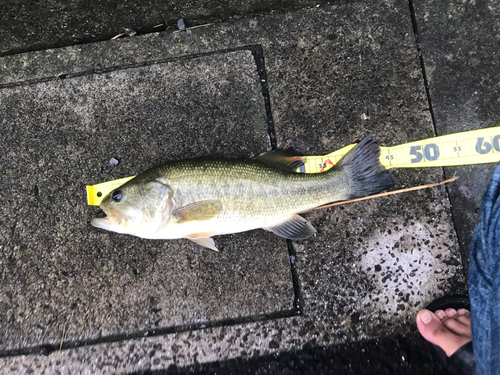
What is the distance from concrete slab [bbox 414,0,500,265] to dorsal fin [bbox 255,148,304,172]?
1454 mm

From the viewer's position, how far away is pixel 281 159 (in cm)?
276

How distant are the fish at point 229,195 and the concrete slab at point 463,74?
0.88 m

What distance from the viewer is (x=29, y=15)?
2.92 meters

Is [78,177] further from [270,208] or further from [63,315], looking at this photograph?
[270,208]

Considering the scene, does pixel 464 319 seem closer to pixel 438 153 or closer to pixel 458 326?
pixel 458 326

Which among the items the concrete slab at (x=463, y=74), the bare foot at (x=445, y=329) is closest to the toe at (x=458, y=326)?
the bare foot at (x=445, y=329)

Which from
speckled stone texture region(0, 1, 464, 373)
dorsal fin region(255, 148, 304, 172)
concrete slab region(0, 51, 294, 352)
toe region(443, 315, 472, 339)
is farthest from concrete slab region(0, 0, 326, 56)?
toe region(443, 315, 472, 339)

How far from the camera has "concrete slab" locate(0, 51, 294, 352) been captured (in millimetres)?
2867

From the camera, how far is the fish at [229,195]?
2533mm

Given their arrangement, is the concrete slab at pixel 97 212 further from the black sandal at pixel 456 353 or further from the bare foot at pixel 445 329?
the black sandal at pixel 456 353

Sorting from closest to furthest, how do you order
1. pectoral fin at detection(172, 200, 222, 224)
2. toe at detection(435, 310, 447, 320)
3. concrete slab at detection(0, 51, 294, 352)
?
pectoral fin at detection(172, 200, 222, 224)
toe at detection(435, 310, 447, 320)
concrete slab at detection(0, 51, 294, 352)

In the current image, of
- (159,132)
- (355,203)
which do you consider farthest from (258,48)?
(355,203)

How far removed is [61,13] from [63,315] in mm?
2837

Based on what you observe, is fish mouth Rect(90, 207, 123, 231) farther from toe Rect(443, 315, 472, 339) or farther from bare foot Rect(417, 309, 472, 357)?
toe Rect(443, 315, 472, 339)
